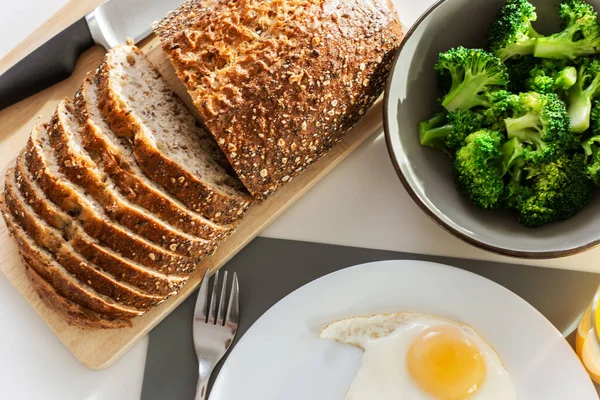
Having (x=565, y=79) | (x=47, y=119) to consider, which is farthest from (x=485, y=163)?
(x=47, y=119)

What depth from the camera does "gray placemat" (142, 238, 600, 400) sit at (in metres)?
2.48

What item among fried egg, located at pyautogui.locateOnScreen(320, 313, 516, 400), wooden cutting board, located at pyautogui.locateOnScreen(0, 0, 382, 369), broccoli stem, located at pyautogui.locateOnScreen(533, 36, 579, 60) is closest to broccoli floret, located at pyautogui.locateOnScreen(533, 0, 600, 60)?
broccoli stem, located at pyautogui.locateOnScreen(533, 36, 579, 60)

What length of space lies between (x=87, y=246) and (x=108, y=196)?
0.22 metres

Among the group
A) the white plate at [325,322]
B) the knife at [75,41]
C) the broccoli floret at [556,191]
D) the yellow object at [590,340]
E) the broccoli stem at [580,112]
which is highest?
the knife at [75,41]

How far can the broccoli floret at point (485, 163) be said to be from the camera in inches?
84.7

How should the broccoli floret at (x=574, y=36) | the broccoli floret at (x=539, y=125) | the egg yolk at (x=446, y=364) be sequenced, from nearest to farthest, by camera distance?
the broccoli floret at (x=539, y=125) → the broccoli floret at (x=574, y=36) → the egg yolk at (x=446, y=364)

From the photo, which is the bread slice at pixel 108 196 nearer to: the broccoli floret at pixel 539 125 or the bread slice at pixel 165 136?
the bread slice at pixel 165 136

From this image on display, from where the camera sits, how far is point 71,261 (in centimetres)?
225

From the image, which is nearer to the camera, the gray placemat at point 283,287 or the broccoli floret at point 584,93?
the broccoli floret at point 584,93

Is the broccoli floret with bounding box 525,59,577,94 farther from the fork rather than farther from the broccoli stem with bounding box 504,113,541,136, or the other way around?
the fork

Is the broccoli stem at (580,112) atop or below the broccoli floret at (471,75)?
below

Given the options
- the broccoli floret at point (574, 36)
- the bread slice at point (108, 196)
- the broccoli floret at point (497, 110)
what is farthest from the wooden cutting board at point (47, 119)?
the broccoli floret at point (574, 36)

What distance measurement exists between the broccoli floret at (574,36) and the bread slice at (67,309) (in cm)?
210

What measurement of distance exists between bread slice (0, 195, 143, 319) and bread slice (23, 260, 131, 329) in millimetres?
18
